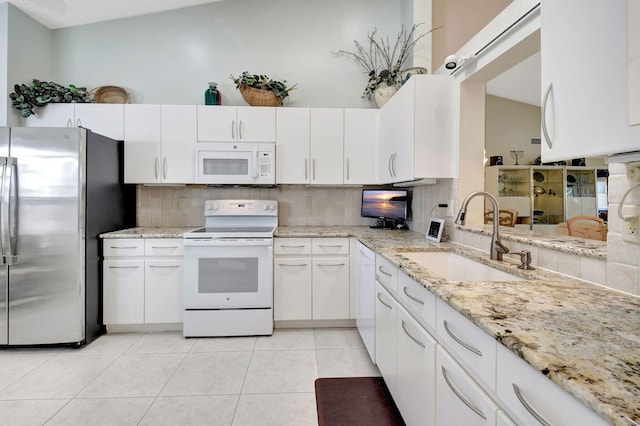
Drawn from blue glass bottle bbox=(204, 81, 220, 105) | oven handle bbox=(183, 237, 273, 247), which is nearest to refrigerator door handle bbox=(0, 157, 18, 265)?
oven handle bbox=(183, 237, 273, 247)

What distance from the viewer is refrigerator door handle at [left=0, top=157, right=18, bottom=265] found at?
2.33m

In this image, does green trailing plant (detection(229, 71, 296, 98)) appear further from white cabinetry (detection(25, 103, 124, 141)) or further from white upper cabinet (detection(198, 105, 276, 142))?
white cabinetry (detection(25, 103, 124, 141))

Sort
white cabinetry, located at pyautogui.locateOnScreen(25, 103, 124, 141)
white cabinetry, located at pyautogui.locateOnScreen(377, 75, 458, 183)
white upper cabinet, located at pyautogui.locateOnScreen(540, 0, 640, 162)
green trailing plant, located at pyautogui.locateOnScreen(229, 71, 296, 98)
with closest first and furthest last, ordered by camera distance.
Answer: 1. white upper cabinet, located at pyautogui.locateOnScreen(540, 0, 640, 162)
2. white cabinetry, located at pyautogui.locateOnScreen(377, 75, 458, 183)
3. white cabinetry, located at pyautogui.locateOnScreen(25, 103, 124, 141)
4. green trailing plant, located at pyautogui.locateOnScreen(229, 71, 296, 98)

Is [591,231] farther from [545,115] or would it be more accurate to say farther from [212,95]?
[212,95]

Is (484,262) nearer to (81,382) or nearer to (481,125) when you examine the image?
(481,125)

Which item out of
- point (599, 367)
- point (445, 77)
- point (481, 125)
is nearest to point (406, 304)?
point (599, 367)

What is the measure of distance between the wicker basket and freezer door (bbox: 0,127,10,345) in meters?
1.83

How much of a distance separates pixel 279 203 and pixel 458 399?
2644 millimetres

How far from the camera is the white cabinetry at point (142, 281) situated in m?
2.71

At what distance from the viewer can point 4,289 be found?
2.40m

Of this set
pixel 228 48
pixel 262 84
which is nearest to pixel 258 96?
pixel 262 84

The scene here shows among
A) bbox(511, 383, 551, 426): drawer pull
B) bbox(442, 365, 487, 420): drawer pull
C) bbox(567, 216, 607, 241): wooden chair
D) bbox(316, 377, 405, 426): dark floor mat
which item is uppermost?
bbox(567, 216, 607, 241): wooden chair

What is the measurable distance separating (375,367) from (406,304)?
97 centimetres

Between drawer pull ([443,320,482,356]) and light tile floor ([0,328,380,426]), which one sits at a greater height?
drawer pull ([443,320,482,356])
